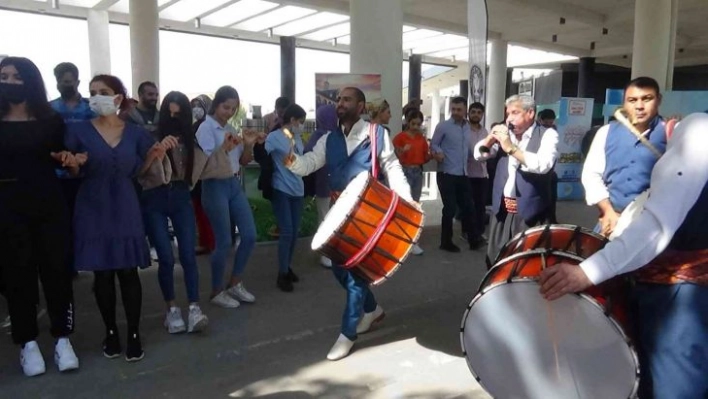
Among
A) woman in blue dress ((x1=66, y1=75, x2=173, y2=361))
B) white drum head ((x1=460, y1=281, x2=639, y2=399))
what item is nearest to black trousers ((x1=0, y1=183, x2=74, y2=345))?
woman in blue dress ((x1=66, y1=75, x2=173, y2=361))

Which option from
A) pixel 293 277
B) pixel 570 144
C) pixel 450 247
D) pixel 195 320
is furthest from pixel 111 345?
pixel 570 144

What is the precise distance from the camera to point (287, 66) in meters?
20.6

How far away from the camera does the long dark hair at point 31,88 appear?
3420 mm

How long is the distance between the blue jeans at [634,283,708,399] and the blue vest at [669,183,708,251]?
0.41 ft

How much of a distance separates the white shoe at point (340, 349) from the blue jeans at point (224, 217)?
1270 mm

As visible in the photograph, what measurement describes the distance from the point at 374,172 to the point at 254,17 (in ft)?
53.1

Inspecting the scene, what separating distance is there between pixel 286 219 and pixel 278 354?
161 cm

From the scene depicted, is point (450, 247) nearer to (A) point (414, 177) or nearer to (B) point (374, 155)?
(A) point (414, 177)

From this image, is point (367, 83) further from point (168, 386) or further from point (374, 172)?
point (168, 386)

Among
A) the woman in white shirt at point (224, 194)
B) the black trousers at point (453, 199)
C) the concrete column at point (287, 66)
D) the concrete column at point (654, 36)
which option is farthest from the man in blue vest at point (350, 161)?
the concrete column at point (287, 66)

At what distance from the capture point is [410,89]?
83.0 feet

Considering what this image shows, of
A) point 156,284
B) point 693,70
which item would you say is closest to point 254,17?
point 156,284

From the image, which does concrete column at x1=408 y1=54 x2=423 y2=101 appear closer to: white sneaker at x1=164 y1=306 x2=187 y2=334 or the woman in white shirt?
the woman in white shirt

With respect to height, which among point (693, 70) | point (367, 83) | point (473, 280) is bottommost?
point (473, 280)
